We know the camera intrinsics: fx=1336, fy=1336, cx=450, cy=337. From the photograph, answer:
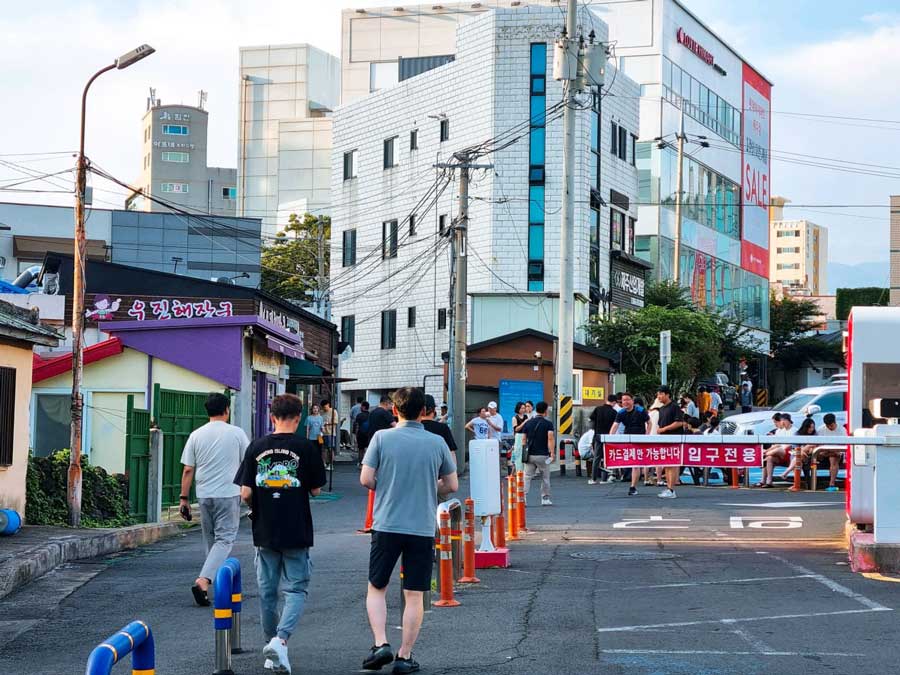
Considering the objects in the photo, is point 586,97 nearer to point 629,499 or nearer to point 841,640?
point 629,499

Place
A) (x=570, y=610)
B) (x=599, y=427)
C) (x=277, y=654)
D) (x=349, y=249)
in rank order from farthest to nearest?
1. (x=349, y=249)
2. (x=599, y=427)
3. (x=570, y=610)
4. (x=277, y=654)

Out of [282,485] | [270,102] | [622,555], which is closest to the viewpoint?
[282,485]

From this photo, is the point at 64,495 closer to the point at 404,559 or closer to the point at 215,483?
the point at 215,483

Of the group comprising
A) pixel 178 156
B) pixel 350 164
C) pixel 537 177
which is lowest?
pixel 537 177

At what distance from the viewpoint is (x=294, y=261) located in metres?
70.1

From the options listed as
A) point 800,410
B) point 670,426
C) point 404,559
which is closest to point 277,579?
point 404,559

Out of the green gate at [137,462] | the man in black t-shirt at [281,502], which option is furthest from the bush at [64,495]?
the man in black t-shirt at [281,502]

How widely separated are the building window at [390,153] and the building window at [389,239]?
7.83ft

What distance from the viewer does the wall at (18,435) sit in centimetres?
1664

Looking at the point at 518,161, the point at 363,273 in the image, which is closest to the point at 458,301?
the point at 518,161

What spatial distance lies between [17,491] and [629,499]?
432 inches

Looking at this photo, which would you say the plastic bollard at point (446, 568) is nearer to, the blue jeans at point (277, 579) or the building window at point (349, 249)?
the blue jeans at point (277, 579)

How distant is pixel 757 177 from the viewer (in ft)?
269

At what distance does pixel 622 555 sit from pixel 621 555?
0.4 inches
